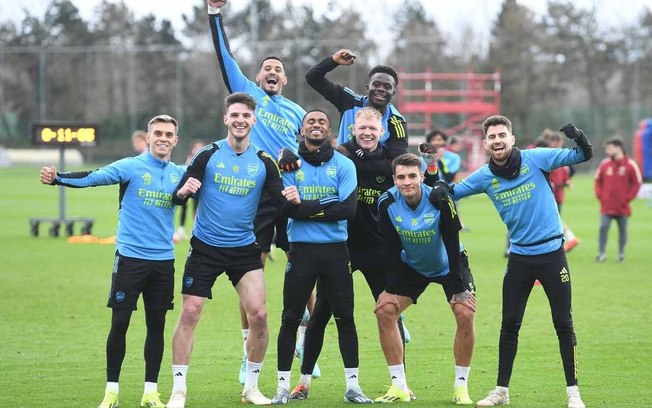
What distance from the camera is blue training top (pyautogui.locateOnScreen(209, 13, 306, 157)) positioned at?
373 inches

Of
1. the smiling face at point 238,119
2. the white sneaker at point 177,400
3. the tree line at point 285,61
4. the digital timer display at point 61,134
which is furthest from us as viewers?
the tree line at point 285,61

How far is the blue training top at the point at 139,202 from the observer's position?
8.13 metres

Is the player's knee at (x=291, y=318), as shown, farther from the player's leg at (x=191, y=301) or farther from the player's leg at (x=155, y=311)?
A: the player's leg at (x=155, y=311)

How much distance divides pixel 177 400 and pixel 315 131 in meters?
2.21

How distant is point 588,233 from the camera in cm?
2570

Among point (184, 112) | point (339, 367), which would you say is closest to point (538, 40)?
point (184, 112)

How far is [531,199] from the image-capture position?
327 inches

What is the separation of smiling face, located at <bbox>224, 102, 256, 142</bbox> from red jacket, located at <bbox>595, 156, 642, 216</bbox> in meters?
12.6

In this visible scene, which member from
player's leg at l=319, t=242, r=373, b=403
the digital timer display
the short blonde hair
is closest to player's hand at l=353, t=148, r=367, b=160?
the short blonde hair

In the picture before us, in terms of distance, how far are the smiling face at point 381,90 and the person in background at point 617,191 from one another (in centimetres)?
1122

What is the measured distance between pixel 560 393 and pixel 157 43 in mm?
68185

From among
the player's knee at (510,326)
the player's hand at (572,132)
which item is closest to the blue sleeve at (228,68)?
the player's hand at (572,132)

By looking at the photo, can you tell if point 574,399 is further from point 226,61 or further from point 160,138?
point 226,61

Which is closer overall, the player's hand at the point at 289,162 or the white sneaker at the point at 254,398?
the white sneaker at the point at 254,398
